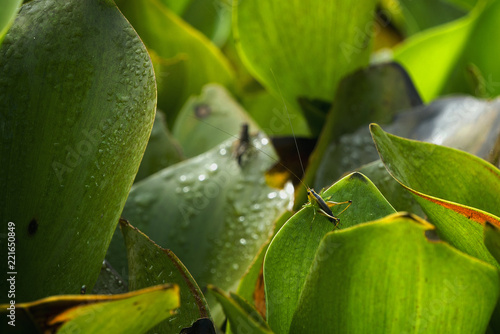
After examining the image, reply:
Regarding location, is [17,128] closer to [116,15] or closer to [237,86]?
[116,15]

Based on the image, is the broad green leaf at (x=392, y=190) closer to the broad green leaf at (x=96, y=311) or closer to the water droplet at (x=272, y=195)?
the water droplet at (x=272, y=195)

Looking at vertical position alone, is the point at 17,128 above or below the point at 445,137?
above

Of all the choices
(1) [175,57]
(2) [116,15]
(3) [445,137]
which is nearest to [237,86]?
(1) [175,57]

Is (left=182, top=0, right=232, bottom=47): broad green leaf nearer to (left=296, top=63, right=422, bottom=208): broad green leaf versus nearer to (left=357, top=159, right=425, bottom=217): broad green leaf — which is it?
(left=296, top=63, right=422, bottom=208): broad green leaf

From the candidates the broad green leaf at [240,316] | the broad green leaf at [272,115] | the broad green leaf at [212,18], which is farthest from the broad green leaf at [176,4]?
the broad green leaf at [240,316]

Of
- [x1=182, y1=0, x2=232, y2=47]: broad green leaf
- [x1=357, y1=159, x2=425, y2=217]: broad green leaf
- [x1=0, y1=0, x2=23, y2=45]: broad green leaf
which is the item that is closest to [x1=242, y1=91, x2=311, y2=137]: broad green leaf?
[x1=182, y1=0, x2=232, y2=47]: broad green leaf

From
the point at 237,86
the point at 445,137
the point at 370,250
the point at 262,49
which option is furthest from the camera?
the point at 237,86
